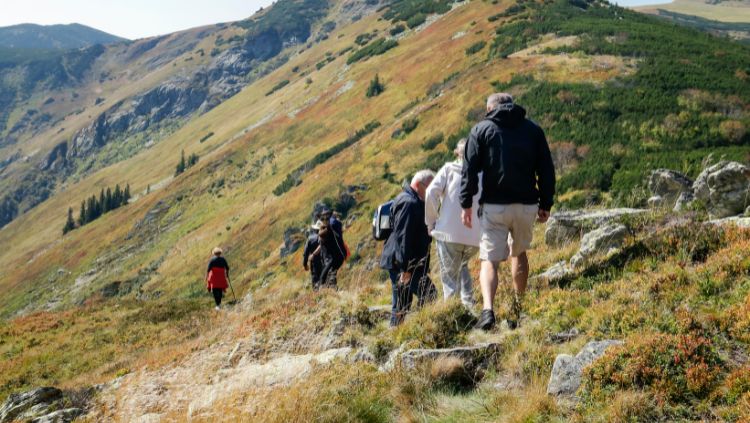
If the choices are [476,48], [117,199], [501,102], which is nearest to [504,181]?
[501,102]

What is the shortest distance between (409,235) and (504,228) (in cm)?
173

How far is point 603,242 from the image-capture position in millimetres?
7035

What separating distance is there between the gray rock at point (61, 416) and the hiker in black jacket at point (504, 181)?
571 cm

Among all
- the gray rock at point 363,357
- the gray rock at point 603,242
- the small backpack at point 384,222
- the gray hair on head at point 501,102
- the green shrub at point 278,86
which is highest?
the green shrub at point 278,86

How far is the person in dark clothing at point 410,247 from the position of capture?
7.07m

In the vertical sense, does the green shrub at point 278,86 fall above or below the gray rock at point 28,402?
above

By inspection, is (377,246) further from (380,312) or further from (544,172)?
(544,172)

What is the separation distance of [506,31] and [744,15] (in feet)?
664

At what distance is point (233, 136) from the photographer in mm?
90188

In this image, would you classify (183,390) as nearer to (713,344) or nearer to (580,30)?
(713,344)

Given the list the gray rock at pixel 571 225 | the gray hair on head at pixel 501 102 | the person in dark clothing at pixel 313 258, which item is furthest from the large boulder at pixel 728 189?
the person in dark clothing at pixel 313 258

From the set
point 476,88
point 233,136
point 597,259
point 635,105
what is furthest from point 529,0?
point 597,259

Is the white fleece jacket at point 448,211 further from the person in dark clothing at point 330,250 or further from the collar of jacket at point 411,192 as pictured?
the person in dark clothing at point 330,250

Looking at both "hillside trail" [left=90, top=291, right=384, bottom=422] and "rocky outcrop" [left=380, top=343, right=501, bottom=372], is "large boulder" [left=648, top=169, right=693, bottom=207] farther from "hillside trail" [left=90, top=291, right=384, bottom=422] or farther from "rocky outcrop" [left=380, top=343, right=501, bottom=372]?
"rocky outcrop" [left=380, top=343, right=501, bottom=372]
